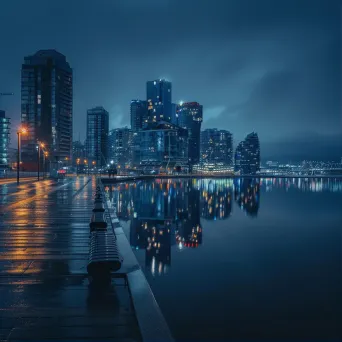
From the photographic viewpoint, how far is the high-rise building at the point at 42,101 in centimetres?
15550

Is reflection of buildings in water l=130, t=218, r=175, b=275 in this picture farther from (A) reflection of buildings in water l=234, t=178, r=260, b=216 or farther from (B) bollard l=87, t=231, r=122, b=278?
(A) reflection of buildings in water l=234, t=178, r=260, b=216

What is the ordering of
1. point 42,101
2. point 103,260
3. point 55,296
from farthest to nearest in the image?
point 42,101 < point 103,260 < point 55,296

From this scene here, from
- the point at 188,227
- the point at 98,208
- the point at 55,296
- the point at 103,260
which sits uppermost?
the point at 98,208

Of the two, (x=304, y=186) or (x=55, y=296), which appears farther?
(x=304, y=186)

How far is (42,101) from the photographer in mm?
159125

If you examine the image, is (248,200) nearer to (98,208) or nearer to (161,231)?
(161,231)

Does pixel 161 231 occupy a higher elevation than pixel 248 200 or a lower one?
lower

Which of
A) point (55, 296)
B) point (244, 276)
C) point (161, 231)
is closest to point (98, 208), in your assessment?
point (244, 276)

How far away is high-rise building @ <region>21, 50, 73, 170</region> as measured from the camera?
156 metres

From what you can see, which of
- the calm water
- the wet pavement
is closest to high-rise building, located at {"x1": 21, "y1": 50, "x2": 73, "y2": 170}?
the calm water

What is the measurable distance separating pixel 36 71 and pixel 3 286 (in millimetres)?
168248

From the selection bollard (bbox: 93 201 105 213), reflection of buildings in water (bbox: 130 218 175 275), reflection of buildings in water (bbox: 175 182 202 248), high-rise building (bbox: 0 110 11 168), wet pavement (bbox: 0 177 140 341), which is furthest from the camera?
high-rise building (bbox: 0 110 11 168)

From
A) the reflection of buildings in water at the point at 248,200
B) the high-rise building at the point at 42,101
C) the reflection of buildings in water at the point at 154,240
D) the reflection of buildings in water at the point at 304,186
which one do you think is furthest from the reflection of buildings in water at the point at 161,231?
the high-rise building at the point at 42,101

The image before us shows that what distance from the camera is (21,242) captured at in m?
9.73
